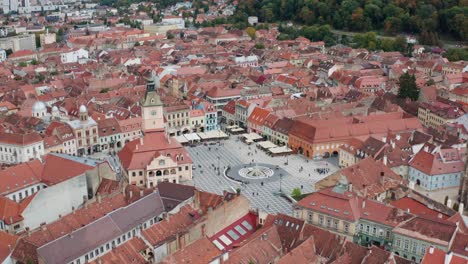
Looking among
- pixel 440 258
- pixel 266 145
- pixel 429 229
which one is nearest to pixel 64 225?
pixel 429 229

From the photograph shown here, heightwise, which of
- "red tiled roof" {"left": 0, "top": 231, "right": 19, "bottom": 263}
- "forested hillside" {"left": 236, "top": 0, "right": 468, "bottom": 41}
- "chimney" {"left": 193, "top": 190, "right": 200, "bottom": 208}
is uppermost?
"forested hillside" {"left": 236, "top": 0, "right": 468, "bottom": 41}

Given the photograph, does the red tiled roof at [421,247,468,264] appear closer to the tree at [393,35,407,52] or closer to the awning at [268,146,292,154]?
the awning at [268,146,292,154]

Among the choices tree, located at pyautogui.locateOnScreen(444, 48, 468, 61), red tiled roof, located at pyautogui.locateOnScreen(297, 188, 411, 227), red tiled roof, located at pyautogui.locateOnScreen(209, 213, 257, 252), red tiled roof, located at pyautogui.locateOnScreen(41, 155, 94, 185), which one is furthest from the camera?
tree, located at pyautogui.locateOnScreen(444, 48, 468, 61)

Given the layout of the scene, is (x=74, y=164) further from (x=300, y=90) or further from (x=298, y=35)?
(x=298, y=35)

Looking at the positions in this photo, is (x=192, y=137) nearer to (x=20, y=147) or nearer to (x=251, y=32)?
(x=20, y=147)

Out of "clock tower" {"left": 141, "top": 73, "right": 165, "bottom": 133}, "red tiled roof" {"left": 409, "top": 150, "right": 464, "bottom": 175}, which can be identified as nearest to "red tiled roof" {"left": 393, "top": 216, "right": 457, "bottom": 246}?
"red tiled roof" {"left": 409, "top": 150, "right": 464, "bottom": 175}

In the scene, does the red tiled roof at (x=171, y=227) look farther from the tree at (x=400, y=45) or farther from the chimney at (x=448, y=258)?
the tree at (x=400, y=45)

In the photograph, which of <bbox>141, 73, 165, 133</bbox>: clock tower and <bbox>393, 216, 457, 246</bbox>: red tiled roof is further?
<bbox>141, 73, 165, 133</bbox>: clock tower
